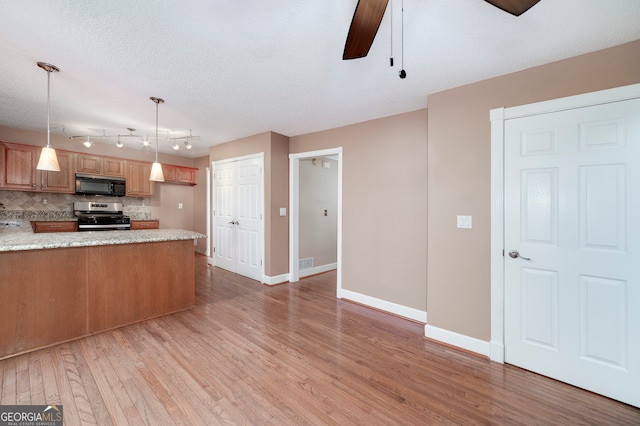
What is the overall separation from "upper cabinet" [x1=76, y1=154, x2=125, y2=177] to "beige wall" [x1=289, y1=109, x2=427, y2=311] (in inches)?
180

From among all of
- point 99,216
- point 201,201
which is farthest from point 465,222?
point 99,216

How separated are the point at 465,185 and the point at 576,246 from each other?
94 centimetres

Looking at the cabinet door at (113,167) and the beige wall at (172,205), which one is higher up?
the cabinet door at (113,167)

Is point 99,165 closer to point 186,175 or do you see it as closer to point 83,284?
point 186,175

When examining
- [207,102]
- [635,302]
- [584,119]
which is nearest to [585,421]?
[635,302]

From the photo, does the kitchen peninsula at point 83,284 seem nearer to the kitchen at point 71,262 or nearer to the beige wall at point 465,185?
the kitchen at point 71,262

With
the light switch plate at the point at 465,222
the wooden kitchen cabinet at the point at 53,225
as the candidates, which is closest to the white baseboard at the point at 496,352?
the light switch plate at the point at 465,222

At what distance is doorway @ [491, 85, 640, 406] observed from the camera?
1807 mm

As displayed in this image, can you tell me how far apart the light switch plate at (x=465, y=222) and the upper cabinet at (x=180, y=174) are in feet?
19.8

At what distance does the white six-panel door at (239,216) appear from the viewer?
4469 millimetres

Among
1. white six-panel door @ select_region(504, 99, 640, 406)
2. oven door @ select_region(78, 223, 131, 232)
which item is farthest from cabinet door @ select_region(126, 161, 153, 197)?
white six-panel door @ select_region(504, 99, 640, 406)

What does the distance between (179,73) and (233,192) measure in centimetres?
279

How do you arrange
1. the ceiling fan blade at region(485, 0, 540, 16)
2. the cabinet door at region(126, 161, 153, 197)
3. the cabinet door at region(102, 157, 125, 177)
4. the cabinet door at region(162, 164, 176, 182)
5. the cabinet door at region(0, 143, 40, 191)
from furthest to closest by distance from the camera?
the cabinet door at region(162, 164, 176, 182) < the cabinet door at region(126, 161, 153, 197) < the cabinet door at region(102, 157, 125, 177) < the cabinet door at region(0, 143, 40, 191) < the ceiling fan blade at region(485, 0, 540, 16)

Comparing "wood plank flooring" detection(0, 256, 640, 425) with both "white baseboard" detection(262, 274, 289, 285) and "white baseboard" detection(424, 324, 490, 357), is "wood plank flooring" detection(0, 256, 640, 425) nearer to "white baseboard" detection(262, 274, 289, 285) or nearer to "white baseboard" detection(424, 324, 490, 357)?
"white baseboard" detection(424, 324, 490, 357)
